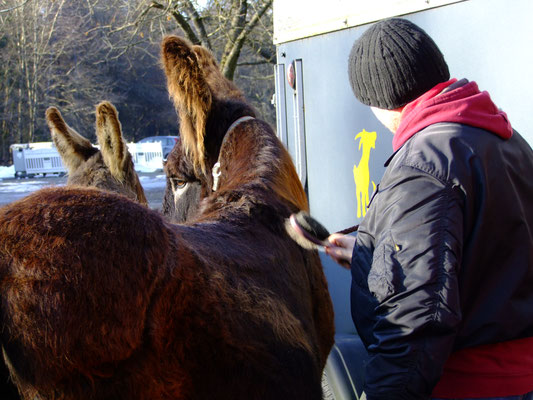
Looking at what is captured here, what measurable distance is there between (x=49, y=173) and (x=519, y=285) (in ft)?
84.5

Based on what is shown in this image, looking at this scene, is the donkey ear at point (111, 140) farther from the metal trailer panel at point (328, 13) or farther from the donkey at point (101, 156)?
the metal trailer panel at point (328, 13)

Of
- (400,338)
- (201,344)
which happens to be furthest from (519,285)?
(201,344)

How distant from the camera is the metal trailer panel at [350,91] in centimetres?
269

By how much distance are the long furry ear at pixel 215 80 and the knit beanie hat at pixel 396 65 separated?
4.56ft

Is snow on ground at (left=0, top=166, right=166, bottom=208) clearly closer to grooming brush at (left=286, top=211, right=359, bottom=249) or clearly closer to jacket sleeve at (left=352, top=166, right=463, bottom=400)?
grooming brush at (left=286, top=211, right=359, bottom=249)

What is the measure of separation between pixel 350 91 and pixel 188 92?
1543 mm

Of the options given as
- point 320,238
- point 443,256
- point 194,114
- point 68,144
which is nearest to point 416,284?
point 443,256

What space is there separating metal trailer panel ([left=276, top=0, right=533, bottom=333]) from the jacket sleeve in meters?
1.61

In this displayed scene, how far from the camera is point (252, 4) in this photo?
34.3 ft

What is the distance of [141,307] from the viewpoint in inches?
49.1

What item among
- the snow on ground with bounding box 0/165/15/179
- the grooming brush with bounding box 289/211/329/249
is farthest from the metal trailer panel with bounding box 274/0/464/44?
the snow on ground with bounding box 0/165/15/179

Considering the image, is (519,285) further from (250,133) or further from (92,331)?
(250,133)

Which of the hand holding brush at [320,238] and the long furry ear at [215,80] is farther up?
Answer: the long furry ear at [215,80]

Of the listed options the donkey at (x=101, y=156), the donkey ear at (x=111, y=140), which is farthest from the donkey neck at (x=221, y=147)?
the donkey ear at (x=111, y=140)
